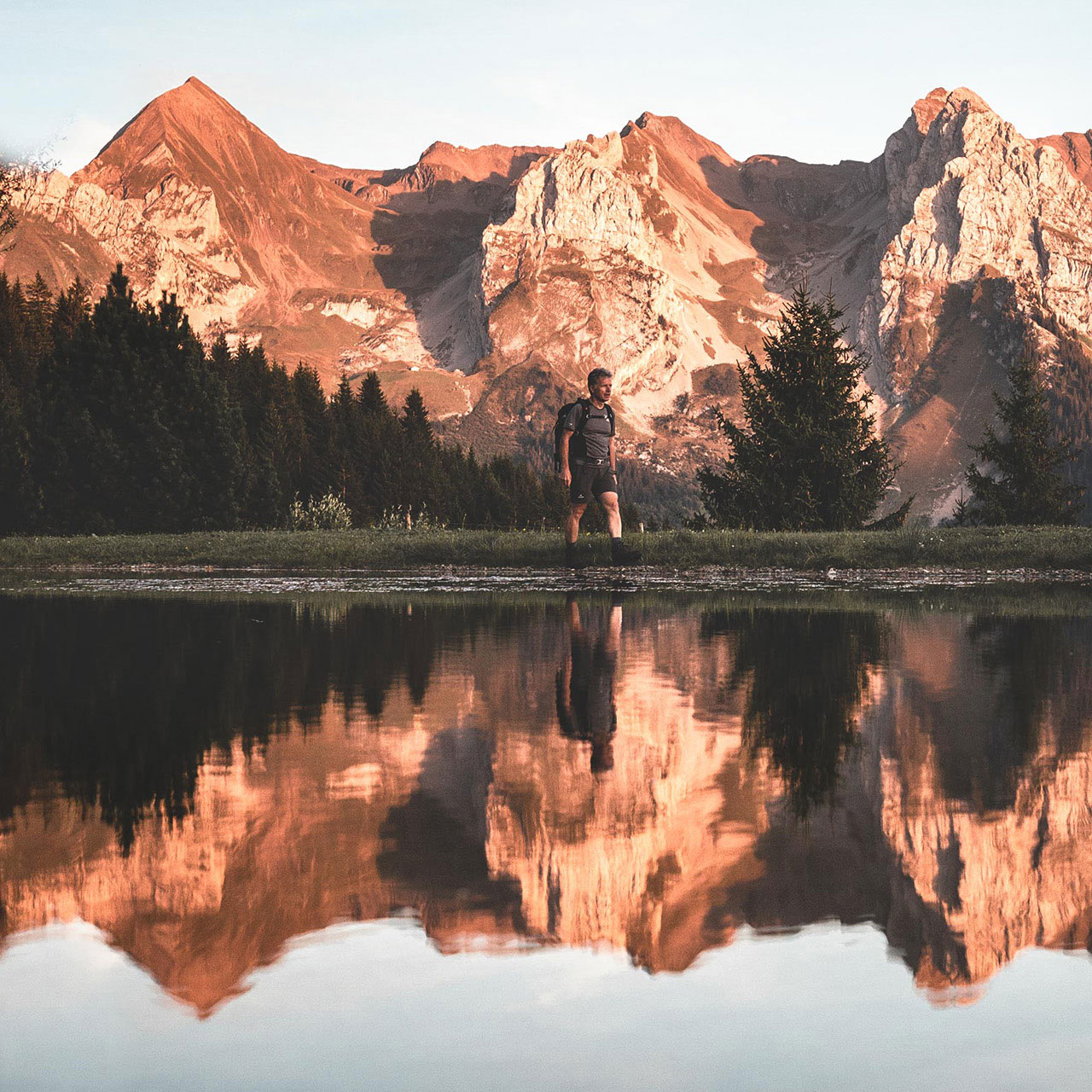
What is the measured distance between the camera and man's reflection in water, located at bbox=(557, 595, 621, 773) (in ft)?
23.2

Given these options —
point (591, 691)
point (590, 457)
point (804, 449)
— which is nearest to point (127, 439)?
point (804, 449)

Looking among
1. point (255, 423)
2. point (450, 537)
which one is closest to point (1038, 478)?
point (450, 537)

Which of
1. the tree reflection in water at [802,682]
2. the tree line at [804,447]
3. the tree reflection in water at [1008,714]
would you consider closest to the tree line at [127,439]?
the tree line at [804,447]

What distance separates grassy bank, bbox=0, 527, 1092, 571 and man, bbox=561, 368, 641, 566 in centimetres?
203

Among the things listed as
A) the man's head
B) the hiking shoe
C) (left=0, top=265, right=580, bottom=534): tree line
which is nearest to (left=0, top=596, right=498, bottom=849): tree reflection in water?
the hiking shoe

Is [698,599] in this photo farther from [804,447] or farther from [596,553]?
[804,447]

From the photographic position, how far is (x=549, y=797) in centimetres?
565

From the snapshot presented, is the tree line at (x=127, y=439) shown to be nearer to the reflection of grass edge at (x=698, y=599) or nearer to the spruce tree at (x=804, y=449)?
the spruce tree at (x=804, y=449)

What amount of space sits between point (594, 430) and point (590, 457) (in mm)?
431

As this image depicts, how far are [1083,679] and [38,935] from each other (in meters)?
7.69

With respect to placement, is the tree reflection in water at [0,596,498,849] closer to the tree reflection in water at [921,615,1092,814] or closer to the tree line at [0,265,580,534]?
the tree reflection in water at [921,615,1092,814]

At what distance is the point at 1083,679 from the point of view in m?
9.43

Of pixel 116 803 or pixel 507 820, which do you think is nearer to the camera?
pixel 507 820

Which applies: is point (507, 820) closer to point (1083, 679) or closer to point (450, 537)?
point (1083, 679)
